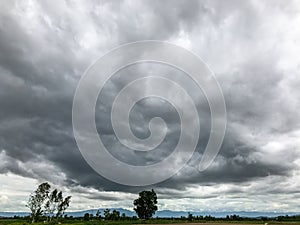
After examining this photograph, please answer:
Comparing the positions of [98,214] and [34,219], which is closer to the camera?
[34,219]

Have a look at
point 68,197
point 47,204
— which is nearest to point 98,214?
point 68,197

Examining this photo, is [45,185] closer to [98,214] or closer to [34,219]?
[34,219]

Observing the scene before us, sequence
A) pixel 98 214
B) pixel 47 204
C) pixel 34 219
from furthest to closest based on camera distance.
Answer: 1. pixel 98 214
2. pixel 47 204
3. pixel 34 219

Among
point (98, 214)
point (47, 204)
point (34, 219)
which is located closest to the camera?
point (34, 219)

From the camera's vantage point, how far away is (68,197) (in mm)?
198375

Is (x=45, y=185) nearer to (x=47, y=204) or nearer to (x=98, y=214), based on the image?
(x=47, y=204)

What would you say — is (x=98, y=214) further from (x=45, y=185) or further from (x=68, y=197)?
(x=45, y=185)

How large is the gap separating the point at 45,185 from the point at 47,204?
13434 mm

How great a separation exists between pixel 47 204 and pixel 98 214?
35.3 meters

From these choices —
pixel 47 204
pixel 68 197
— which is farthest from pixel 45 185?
pixel 68 197

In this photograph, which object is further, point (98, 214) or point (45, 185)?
point (98, 214)

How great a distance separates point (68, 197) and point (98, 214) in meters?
21.4

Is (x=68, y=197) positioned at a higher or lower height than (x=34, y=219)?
higher

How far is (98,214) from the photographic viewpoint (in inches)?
7746
